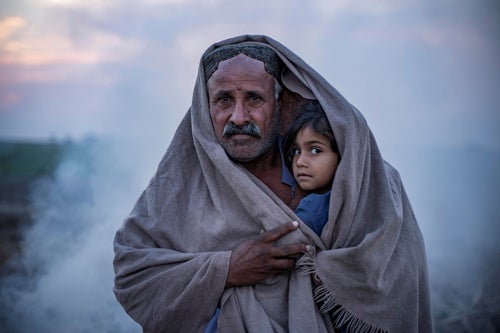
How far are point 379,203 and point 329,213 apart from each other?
27 centimetres

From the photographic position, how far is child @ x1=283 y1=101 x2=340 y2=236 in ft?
8.65

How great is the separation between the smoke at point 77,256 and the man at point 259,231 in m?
3.13

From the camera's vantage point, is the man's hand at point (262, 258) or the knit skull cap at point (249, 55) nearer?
the man's hand at point (262, 258)

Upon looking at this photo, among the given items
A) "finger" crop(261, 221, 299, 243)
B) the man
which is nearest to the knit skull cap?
the man

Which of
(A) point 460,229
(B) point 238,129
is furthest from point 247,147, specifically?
(A) point 460,229

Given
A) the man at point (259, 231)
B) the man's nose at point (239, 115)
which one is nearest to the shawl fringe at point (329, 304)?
the man at point (259, 231)

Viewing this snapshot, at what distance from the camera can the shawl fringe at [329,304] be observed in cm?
250

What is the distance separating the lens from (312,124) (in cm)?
265

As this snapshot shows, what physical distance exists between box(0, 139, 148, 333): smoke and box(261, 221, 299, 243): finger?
3562mm

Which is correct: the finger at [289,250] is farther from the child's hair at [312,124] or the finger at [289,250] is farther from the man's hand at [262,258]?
the child's hair at [312,124]

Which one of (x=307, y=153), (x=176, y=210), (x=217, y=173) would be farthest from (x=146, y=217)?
(x=307, y=153)

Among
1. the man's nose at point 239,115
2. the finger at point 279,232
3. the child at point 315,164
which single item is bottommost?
the finger at point 279,232

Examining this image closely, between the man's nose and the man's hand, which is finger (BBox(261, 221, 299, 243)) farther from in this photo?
the man's nose

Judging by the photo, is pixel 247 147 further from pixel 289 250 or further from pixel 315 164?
pixel 289 250
